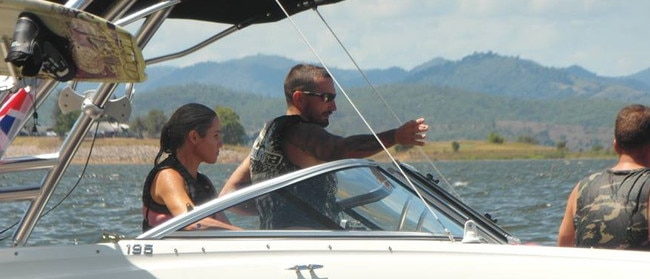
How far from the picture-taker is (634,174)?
5.21 meters

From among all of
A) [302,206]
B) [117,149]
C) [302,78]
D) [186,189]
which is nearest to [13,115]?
[186,189]

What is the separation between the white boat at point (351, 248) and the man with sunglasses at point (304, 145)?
4 cm

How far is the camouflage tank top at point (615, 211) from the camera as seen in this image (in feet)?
16.9

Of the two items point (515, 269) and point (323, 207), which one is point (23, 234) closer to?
point (323, 207)

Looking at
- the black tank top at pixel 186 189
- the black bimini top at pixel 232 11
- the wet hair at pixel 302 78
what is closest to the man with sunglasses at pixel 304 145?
the wet hair at pixel 302 78

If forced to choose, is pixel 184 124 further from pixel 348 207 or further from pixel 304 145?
pixel 348 207

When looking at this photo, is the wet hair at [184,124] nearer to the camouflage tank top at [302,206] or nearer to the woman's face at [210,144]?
the woman's face at [210,144]

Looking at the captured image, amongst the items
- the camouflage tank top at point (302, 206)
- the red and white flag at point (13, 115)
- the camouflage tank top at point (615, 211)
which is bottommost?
the red and white flag at point (13, 115)

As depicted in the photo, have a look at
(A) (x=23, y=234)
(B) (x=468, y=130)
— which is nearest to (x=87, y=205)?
(A) (x=23, y=234)

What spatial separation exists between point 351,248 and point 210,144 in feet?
3.56

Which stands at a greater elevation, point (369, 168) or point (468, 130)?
point (369, 168)

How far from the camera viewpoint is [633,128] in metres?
5.25

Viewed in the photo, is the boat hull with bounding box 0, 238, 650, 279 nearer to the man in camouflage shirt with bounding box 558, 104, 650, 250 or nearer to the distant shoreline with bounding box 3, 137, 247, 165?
the man in camouflage shirt with bounding box 558, 104, 650, 250

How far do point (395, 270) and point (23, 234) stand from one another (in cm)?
251
